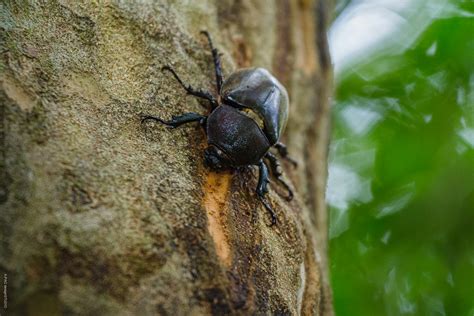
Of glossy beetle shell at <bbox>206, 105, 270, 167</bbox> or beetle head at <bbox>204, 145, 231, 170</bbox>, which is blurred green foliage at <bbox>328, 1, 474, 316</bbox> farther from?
beetle head at <bbox>204, 145, 231, 170</bbox>

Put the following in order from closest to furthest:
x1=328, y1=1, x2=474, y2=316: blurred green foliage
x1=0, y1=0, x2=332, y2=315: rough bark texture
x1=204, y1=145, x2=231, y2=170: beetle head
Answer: x1=0, y1=0, x2=332, y2=315: rough bark texture, x1=204, y1=145, x2=231, y2=170: beetle head, x1=328, y1=1, x2=474, y2=316: blurred green foliage

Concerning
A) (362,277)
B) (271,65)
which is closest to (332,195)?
(362,277)

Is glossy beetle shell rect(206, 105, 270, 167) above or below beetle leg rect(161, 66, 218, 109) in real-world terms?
below

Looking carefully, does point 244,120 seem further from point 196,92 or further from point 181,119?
point 181,119

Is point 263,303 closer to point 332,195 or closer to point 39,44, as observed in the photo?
point 39,44

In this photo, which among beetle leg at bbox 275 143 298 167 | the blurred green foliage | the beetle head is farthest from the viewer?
the blurred green foliage

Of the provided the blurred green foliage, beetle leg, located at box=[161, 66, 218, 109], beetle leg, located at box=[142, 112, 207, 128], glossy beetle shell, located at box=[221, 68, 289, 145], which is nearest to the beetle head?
beetle leg, located at box=[142, 112, 207, 128]

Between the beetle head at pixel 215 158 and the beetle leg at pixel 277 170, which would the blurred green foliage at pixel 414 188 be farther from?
the beetle head at pixel 215 158

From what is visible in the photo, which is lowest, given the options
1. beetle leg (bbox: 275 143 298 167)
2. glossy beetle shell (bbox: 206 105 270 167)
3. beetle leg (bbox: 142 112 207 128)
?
beetle leg (bbox: 275 143 298 167)
